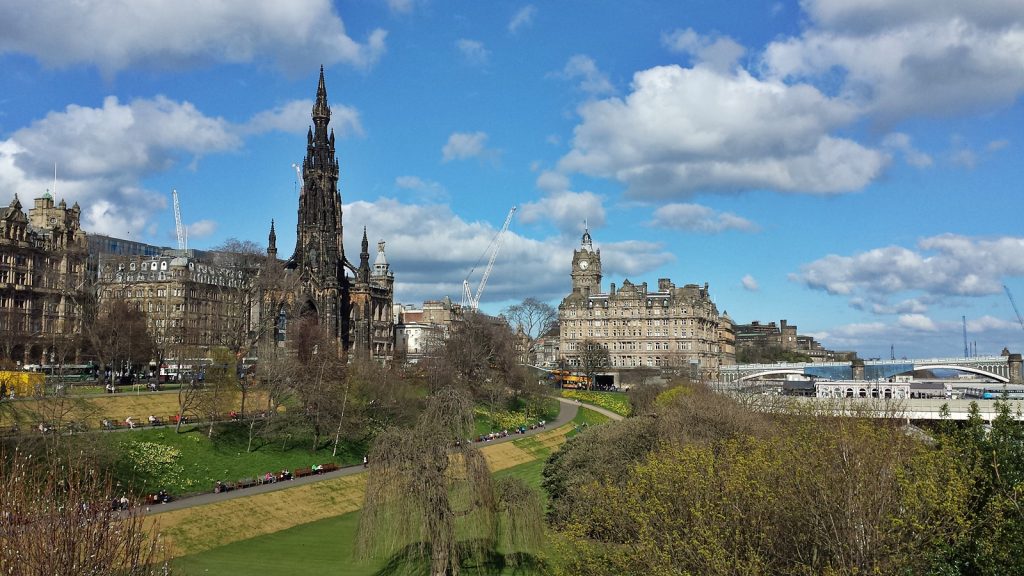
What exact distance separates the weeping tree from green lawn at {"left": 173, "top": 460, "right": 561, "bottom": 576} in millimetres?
2059

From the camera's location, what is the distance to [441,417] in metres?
39.0

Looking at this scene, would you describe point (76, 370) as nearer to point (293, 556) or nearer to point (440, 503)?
point (293, 556)

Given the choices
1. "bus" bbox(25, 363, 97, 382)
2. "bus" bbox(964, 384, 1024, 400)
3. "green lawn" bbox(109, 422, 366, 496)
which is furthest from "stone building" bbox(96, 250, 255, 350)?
"bus" bbox(964, 384, 1024, 400)

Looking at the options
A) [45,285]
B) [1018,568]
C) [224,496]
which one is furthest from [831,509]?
[45,285]

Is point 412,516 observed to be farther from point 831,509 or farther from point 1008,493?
point 1008,493

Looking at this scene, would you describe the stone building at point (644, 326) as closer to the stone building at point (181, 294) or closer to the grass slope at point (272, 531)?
the stone building at point (181, 294)

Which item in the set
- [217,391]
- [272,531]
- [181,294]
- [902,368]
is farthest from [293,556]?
[902,368]

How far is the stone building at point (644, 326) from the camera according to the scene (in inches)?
6855

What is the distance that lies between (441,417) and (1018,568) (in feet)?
78.0

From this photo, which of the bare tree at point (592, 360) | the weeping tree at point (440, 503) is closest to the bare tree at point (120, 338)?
the weeping tree at point (440, 503)

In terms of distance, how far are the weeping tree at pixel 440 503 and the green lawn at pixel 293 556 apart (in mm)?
2059

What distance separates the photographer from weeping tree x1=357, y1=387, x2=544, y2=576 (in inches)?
1425

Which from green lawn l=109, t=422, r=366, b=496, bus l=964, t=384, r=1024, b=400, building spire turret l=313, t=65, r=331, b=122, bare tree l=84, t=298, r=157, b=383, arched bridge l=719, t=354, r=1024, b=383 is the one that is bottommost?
green lawn l=109, t=422, r=366, b=496

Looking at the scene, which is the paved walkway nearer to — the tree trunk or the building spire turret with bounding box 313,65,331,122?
the tree trunk
